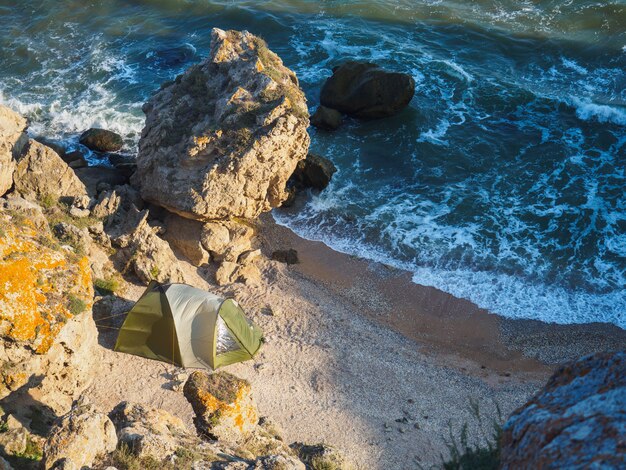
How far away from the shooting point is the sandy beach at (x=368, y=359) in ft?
48.5

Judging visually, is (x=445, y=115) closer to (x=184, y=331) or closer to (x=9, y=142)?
(x=184, y=331)

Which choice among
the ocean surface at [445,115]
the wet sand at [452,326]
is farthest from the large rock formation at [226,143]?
the ocean surface at [445,115]

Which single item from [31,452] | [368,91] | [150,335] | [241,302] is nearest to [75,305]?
[150,335]

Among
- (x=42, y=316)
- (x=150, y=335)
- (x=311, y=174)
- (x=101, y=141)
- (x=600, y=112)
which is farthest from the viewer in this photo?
(x=600, y=112)

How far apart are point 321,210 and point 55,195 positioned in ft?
28.7

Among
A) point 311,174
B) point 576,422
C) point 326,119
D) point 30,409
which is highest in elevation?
point 576,422

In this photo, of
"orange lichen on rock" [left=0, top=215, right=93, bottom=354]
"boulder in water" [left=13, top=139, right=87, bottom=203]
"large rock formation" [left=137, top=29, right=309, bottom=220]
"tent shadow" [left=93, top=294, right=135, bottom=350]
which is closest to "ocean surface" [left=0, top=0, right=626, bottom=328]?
"large rock formation" [left=137, top=29, right=309, bottom=220]

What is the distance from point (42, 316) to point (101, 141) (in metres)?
14.7

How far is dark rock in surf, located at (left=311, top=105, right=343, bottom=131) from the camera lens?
2716cm

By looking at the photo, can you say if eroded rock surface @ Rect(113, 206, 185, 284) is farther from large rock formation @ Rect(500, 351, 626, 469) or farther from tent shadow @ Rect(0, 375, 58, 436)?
large rock formation @ Rect(500, 351, 626, 469)

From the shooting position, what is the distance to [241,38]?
22.5m

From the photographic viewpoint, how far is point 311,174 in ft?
78.1

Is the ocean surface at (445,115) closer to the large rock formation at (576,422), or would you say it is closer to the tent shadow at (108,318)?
the tent shadow at (108,318)

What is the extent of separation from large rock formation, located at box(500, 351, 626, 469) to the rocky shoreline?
179 inches
